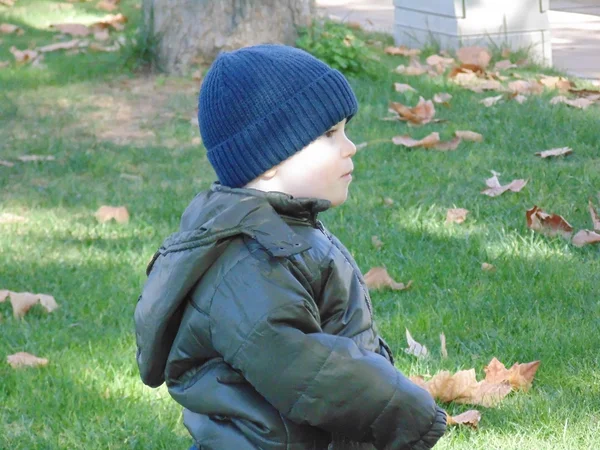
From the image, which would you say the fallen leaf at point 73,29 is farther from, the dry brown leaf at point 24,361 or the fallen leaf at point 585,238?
the dry brown leaf at point 24,361

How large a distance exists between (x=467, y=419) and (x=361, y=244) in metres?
1.56

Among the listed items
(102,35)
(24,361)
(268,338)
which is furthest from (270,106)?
(102,35)

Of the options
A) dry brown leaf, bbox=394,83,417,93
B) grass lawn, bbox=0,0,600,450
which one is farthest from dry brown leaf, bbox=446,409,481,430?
dry brown leaf, bbox=394,83,417,93

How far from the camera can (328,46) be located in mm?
7230

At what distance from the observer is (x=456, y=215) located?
479cm

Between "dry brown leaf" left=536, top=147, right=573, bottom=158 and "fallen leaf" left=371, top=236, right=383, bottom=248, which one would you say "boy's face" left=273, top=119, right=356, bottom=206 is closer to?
"fallen leaf" left=371, top=236, right=383, bottom=248

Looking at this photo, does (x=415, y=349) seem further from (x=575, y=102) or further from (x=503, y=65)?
(x=503, y=65)

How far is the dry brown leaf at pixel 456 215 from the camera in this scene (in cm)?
476

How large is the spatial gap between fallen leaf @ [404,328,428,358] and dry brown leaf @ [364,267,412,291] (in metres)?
0.51

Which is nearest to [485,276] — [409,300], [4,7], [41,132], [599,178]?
[409,300]

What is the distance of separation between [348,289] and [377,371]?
Answer: 0.23 m

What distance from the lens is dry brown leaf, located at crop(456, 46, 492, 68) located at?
750cm

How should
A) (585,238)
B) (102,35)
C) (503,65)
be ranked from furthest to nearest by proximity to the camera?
(102,35) → (503,65) → (585,238)

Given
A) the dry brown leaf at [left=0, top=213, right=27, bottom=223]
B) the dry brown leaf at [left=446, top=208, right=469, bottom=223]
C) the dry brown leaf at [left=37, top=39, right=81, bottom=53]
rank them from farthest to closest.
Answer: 1. the dry brown leaf at [left=37, top=39, right=81, bottom=53]
2. the dry brown leaf at [left=0, top=213, right=27, bottom=223]
3. the dry brown leaf at [left=446, top=208, right=469, bottom=223]
